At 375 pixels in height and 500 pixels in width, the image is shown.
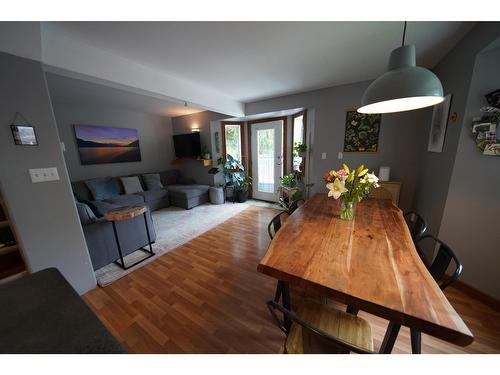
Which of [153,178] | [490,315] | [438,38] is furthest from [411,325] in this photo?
[153,178]

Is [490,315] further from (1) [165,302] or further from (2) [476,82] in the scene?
(1) [165,302]

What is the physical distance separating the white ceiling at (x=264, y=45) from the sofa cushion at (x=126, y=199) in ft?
8.04

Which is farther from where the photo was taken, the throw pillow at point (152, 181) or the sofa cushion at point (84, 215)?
the throw pillow at point (152, 181)

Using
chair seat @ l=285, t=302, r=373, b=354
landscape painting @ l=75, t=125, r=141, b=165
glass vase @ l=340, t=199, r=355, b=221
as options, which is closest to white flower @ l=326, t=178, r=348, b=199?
glass vase @ l=340, t=199, r=355, b=221

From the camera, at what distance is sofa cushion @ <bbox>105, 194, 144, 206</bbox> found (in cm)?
328

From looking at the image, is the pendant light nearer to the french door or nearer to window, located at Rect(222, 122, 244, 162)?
the french door

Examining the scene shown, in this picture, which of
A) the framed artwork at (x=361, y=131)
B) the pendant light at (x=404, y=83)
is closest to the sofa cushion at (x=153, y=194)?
the framed artwork at (x=361, y=131)

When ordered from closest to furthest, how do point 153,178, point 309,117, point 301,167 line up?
1. point 309,117
2. point 301,167
3. point 153,178

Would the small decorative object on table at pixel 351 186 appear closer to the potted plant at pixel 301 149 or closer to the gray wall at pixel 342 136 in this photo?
the gray wall at pixel 342 136

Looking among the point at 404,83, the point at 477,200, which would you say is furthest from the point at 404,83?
the point at 477,200

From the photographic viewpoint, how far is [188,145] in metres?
4.63

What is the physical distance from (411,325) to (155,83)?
9.73 ft

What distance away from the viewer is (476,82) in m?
1.45

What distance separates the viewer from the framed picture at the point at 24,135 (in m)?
1.25
